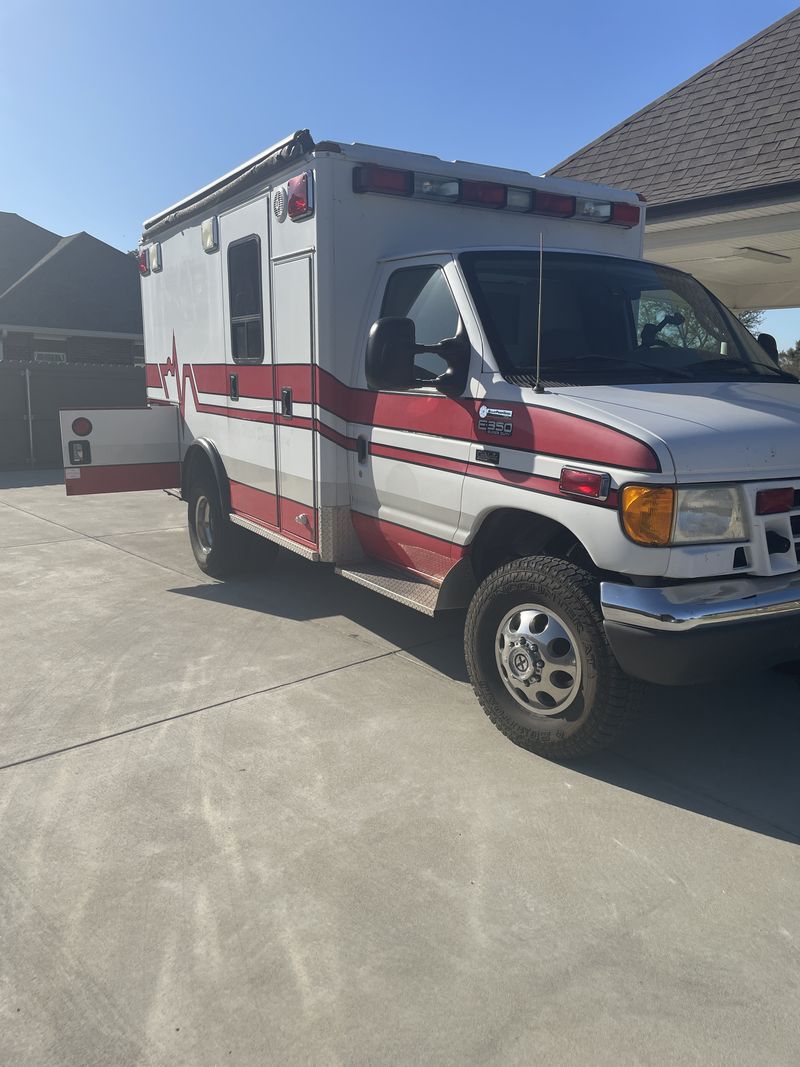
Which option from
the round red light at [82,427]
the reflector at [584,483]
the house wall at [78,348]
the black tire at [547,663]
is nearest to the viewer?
the reflector at [584,483]

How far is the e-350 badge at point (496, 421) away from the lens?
3.77 metres

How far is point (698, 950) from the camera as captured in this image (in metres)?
2.60

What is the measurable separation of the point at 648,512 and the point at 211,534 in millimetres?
4616

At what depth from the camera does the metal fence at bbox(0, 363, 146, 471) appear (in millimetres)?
15734

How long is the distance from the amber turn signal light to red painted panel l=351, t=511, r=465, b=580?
118 cm

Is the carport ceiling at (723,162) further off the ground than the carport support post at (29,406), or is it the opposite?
the carport ceiling at (723,162)

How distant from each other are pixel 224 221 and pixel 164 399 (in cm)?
219

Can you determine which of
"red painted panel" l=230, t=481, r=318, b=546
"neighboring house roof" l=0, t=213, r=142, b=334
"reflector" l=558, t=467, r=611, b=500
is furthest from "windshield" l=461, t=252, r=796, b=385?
"neighboring house roof" l=0, t=213, r=142, b=334

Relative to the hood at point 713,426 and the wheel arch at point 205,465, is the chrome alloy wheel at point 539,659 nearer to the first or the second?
the hood at point 713,426

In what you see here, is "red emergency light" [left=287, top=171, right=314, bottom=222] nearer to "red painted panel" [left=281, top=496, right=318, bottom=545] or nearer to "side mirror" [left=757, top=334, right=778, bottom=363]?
"red painted panel" [left=281, top=496, right=318, bottom=545]

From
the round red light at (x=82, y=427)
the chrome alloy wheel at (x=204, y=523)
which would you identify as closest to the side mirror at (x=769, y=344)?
the chrome alloy wheel at (x=204, y=523)

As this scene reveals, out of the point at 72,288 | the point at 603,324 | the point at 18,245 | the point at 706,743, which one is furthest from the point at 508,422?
the point at 18,245

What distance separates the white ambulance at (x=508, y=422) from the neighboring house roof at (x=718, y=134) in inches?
139

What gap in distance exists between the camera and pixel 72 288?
25.8m
